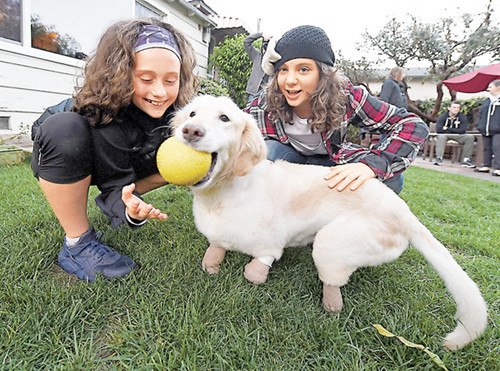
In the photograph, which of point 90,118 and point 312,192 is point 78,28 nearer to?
point 90,118

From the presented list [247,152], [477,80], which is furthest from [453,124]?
[247,152]

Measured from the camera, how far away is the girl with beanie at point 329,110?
76.0 inches

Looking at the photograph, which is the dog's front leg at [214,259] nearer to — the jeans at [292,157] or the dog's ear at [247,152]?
the dog's ear at [247,152]

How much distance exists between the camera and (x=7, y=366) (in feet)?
3.58

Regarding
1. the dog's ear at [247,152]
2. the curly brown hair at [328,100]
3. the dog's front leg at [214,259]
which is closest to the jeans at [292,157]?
the curly brown hair at [328,100]

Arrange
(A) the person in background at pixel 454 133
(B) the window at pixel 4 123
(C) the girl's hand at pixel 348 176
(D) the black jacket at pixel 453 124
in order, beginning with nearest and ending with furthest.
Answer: (C) the girl's hand at pixel 348 176, (B) the window at pixel 4 123, (A) the person in background at pixel 454 133, (D) the black jacket at pixel 453 124

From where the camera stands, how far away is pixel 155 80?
1790mm

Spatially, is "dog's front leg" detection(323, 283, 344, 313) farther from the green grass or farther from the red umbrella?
the red umbrella

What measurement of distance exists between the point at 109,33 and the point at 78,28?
434 cm

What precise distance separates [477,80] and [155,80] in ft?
36.3

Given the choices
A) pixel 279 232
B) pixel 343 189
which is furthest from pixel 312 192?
pixel 279 232

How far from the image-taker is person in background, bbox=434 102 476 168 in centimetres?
931

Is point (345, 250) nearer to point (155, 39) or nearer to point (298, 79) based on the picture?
point (298, 79)

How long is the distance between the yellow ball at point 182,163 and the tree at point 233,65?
23.0 feet
